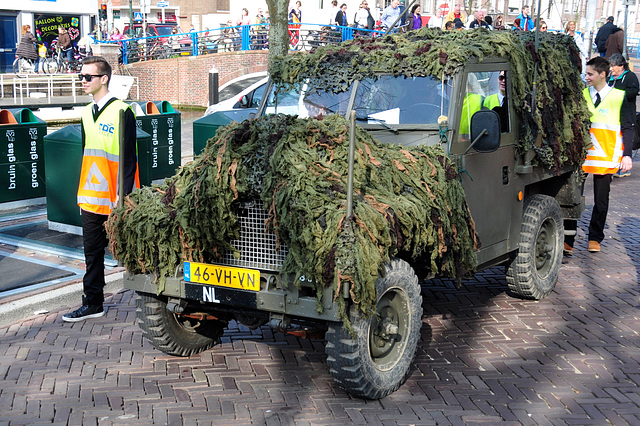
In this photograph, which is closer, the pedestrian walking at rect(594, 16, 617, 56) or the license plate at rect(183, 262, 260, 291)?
the license plate at rect(183, 262, 260, 291)

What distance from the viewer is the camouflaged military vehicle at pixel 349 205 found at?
4.47 metres

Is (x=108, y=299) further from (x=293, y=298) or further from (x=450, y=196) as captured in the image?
(x=450, y=196)

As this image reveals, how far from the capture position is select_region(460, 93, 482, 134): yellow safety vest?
18.7 ft

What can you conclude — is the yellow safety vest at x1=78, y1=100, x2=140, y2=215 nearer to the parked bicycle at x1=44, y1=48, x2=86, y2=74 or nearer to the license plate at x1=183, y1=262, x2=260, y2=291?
the license plate at x1=183, y1=262, x2=260, y2=291

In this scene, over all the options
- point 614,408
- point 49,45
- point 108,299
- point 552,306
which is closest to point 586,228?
point 552,306

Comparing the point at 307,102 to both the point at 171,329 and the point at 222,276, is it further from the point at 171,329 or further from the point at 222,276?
the point at 171,329

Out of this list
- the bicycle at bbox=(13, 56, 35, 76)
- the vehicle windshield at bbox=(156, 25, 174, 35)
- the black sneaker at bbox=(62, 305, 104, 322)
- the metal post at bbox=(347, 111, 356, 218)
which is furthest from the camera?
the vehicle windshield at bbox=(156, 25, 174, 35)

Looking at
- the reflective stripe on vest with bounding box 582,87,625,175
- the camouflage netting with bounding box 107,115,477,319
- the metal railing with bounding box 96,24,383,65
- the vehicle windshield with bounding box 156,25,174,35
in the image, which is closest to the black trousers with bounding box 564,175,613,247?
the reflective stripe on vest with bounding box 582,87,625,175

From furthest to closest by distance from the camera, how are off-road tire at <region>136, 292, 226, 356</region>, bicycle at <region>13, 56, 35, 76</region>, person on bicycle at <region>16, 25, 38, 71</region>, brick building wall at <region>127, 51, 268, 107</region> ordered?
bicycle at <region>13, 56, 35, 76</region>, person on bicycle at <region>16, 25, 38, 71</region>, brick building wall at <region>127, 51, 268, 107</region>, off-road tire at <region>136, 292, 226, 356</region>

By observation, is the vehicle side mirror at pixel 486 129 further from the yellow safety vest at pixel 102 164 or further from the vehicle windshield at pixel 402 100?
the yellow safety vest at pixel 102 164

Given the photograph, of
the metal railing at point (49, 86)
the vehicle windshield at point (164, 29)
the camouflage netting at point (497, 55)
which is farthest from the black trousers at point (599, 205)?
the vehicle windshield at point (164, 29)

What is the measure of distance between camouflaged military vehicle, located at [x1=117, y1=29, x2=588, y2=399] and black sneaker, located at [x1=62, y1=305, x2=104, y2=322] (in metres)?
1.26

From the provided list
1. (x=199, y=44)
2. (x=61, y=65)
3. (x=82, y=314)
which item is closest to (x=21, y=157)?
(x=82, y=314)

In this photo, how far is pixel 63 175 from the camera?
9.04 meters
